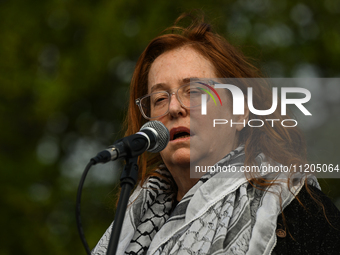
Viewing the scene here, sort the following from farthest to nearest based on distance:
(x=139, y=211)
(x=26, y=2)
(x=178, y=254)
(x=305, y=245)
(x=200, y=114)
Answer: (x=26, y=2)
(x=139, y=211)
(x=200, y=114)
(x=178, y=254)
(x=305, y=245)

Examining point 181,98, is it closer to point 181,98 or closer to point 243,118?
point 181,98

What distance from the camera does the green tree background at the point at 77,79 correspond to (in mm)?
6344

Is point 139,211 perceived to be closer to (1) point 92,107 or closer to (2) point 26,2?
(1) point 92,107

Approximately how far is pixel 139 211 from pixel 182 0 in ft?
16.8

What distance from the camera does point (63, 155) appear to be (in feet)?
22.3

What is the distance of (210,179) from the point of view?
2.30 metres

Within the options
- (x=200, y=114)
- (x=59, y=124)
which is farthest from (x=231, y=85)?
(x=59, y=124)

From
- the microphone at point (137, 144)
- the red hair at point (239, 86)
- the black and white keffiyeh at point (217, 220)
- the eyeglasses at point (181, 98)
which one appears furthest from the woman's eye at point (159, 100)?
the microphone at point (137, 144)

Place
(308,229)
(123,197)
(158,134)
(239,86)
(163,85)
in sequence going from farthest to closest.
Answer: (239,86), (163,85), (308,229), (158,134), (123,197)

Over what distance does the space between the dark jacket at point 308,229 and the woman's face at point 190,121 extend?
59 centimetres

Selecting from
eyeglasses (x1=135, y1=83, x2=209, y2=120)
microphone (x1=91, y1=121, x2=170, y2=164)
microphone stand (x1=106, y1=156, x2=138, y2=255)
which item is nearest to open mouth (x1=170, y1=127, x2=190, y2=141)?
eyeglasses (x1=135, y1=83, x2=209, y2=120)

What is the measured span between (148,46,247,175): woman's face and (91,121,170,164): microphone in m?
0.60

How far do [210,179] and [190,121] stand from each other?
1.14 feet

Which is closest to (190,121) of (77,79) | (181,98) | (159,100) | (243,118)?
(181,98)
